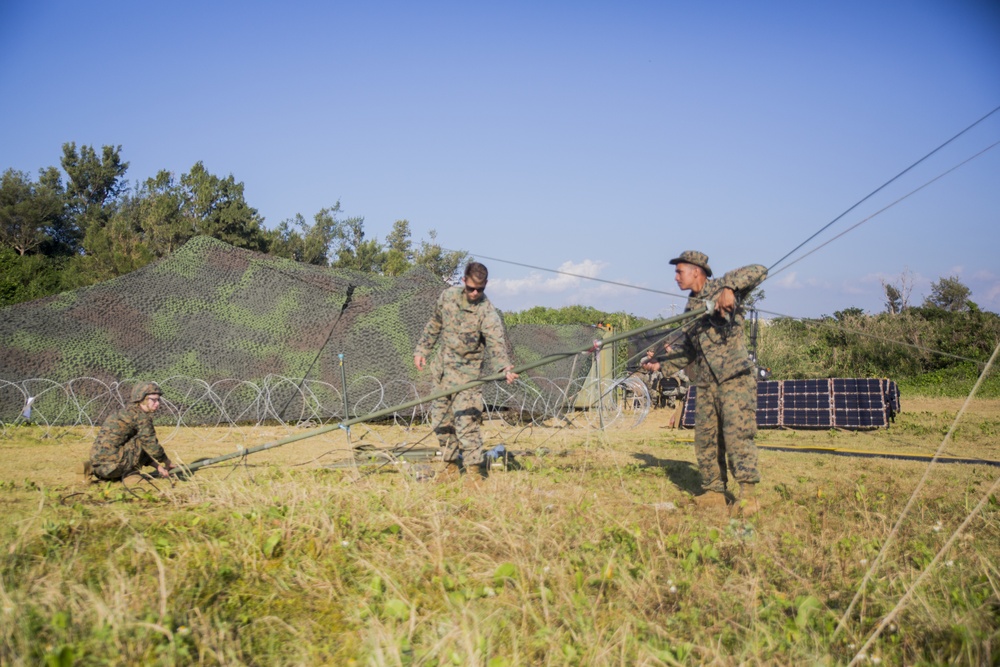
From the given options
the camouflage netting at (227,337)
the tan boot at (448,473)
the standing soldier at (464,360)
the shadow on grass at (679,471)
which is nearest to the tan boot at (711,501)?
the shadow on grass at (679,471)

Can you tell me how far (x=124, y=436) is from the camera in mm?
6973

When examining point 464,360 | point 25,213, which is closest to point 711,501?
point 464,360

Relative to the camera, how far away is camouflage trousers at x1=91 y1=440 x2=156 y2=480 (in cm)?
687

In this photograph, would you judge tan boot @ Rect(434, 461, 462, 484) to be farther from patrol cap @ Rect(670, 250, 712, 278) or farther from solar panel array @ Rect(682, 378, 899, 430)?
solar panel array @ Rect(682, 378, 899, 430)

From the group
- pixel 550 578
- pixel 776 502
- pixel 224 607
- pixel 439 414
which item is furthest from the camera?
pixel 439 414

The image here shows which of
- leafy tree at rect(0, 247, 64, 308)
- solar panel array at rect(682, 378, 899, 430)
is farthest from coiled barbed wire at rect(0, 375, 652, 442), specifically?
leafy tree at rect(0, 247, 64, 308)

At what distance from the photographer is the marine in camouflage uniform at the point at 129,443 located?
22.6 feet

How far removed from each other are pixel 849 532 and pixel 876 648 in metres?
2.12

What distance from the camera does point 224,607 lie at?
3420mm

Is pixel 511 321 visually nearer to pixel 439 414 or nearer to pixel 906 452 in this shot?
pixel 906 452

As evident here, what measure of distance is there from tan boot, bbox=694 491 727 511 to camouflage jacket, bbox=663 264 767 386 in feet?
2.86

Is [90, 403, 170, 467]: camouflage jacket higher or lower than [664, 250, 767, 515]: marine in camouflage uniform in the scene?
lower

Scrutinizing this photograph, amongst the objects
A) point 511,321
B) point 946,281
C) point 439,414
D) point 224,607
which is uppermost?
point 946,281

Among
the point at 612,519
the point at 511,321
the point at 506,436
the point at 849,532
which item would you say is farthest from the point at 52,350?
the point at 511,321
